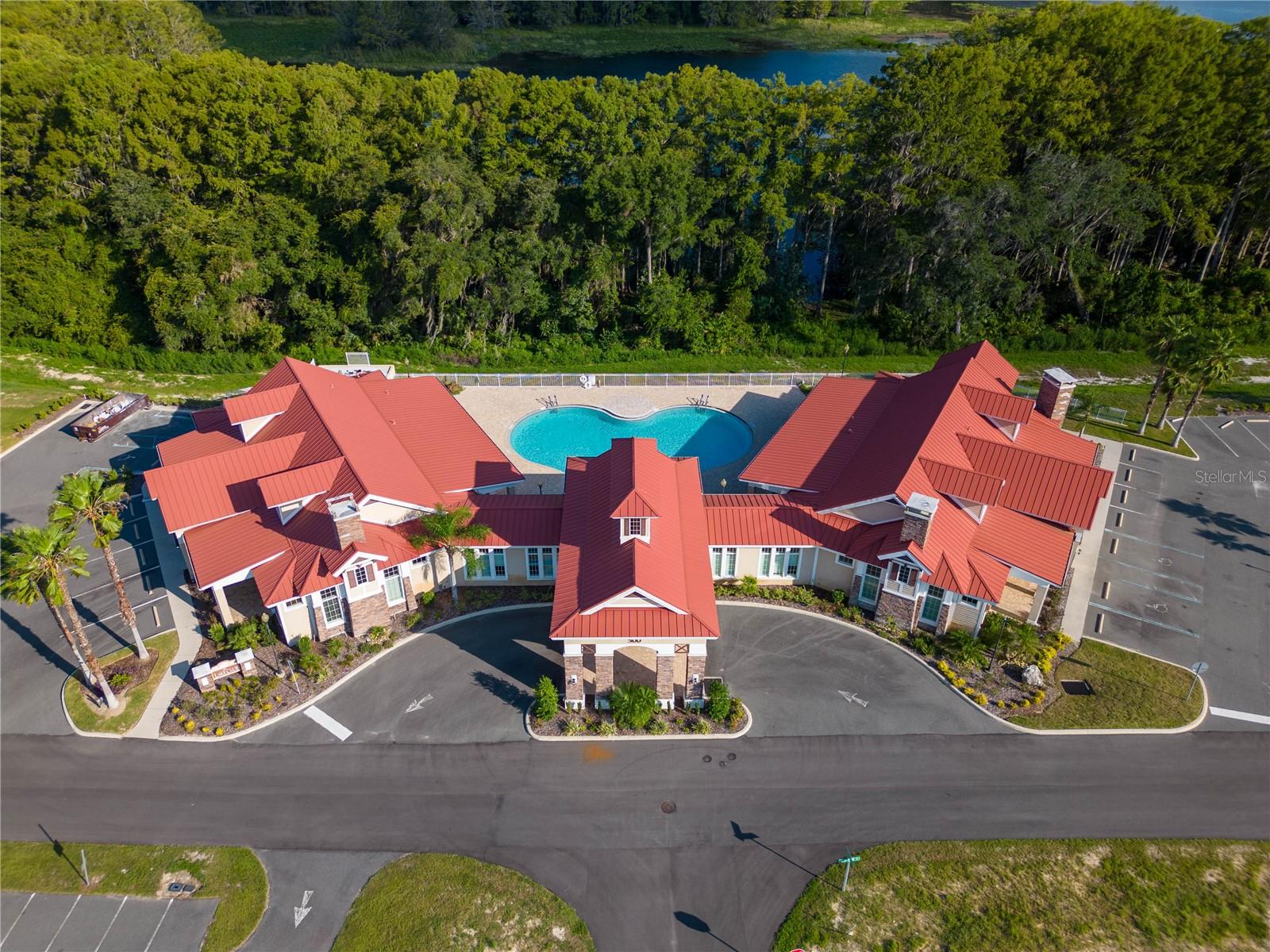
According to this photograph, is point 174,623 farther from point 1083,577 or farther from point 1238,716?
point 1238,716

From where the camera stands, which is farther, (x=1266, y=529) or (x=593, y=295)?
(x=593, y=295)

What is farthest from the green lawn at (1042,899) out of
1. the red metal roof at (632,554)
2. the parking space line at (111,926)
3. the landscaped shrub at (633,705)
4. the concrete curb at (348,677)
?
the parking space line at (111,926)

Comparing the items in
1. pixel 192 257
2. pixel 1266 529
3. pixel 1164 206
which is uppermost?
pixel 1164 206

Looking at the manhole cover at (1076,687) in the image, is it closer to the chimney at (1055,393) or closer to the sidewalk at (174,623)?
the chimney at (1055,393)

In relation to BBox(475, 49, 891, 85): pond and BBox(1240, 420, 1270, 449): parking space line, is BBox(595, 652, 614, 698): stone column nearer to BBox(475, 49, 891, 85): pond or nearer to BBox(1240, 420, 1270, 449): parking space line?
BBox(1240, 420, 1270, 449): parking space line

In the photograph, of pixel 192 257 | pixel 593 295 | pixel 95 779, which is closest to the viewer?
pixel 95 779

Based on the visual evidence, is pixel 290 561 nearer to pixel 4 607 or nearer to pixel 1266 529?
pixel 4 607

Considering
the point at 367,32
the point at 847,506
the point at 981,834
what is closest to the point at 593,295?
the point at 847,506

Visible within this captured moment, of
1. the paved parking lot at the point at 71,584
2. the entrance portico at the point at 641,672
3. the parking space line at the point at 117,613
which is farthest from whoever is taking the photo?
the parking space line at the point at 117,613
